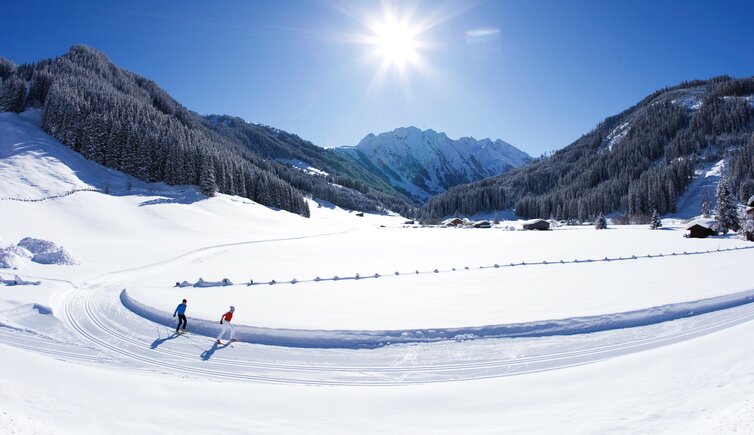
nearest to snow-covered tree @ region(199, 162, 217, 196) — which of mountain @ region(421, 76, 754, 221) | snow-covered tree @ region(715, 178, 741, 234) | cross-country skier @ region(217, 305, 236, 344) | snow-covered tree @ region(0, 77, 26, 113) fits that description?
snow-covered tree @ region(0, 77, 26, 113)

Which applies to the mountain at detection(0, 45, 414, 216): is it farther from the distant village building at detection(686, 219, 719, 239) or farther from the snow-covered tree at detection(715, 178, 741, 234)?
the snow-covered tree at detection(715, 178, 741, 234)

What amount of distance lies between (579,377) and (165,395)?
11.6 m

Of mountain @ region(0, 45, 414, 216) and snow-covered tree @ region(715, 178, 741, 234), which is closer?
snow-covered tree @ region(715, 178, 741, 234)

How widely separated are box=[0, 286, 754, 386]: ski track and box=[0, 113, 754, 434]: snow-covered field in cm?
8

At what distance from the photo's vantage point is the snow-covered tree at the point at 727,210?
54850 mm

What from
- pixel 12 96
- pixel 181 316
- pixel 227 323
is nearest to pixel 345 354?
pixel 227 323

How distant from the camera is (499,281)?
23766 mm

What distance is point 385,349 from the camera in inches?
513

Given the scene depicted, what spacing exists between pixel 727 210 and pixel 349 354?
236ft

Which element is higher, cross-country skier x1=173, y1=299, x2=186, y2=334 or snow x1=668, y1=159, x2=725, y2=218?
snow x1=668, y1=159, x2=725, y2=218

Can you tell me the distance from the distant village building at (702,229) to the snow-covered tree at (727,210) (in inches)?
174

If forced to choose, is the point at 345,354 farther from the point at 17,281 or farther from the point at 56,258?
the point at 56,258

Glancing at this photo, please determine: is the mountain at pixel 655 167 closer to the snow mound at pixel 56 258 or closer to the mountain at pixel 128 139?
the mountain at pixel 128 139

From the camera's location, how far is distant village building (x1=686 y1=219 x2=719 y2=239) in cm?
5150
